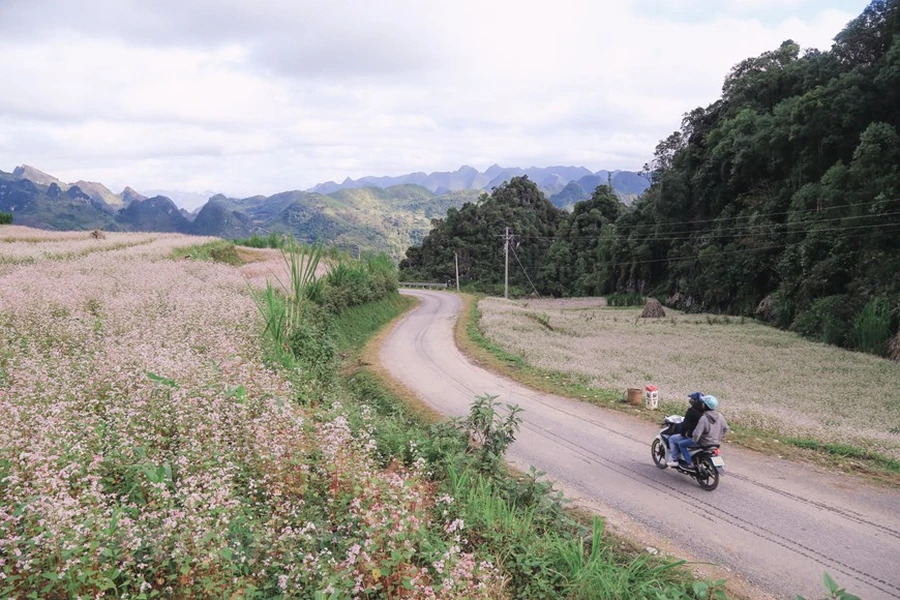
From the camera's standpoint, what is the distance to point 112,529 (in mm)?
4754

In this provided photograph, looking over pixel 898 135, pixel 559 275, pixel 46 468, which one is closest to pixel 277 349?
pixel 46 468

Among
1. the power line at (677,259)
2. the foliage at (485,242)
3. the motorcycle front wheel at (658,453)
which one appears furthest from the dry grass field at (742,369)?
the foliage at (485,242)

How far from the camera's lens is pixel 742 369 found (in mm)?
23156

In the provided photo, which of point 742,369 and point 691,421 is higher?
point 691,421

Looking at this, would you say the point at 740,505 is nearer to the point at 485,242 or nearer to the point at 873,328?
the point at 873,328

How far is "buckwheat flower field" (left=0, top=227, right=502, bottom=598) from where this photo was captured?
15.5 ft

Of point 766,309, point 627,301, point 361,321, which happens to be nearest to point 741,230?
point 766,309

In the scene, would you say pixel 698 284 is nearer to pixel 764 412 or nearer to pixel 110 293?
pixel 764 412

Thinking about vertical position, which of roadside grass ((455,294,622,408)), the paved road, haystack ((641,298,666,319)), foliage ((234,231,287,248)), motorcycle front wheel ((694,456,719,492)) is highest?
foliage ((234,231,287,248))

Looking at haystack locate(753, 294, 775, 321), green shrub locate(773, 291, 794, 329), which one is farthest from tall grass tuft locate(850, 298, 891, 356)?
haystack locate(753, 294, 775, 321)

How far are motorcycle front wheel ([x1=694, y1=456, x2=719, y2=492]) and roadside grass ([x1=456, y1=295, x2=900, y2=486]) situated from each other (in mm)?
3023

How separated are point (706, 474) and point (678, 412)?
4983 millimetres

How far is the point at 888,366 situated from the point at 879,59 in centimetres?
3167

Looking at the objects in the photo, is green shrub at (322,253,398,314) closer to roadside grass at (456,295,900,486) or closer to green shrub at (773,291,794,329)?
roadside grass at (456,295,900,486)
